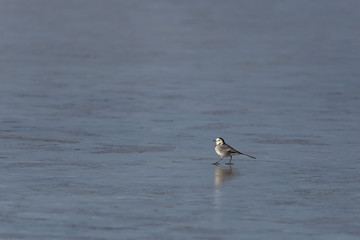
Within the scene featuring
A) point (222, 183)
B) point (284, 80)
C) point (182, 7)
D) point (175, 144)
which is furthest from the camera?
point (182, 7)

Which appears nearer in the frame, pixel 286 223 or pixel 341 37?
pixel 286 223

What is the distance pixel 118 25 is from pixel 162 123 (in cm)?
2021

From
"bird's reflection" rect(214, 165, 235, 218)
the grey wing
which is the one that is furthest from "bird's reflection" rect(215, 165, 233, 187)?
the grey wing

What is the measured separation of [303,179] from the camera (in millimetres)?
11500

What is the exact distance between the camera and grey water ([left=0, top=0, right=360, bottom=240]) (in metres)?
9.34

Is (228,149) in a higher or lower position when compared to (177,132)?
lower

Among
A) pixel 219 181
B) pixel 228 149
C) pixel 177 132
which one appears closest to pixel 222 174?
pixel 219 181

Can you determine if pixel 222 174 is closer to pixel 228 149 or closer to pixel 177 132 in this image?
pixel 228 149

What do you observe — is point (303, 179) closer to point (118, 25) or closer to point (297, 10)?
point (118, 25)

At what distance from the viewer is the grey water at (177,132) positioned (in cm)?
934

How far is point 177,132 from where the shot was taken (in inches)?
603

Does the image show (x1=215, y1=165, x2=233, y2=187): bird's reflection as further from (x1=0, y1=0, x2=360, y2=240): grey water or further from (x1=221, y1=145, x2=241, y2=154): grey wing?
(x1=221, y1=145, x2=241, y2=154): grey wing

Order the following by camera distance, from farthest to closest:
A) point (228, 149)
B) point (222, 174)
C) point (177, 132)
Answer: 1. point (177, 132)
2. point (228, 149)
3. point (222, 174)

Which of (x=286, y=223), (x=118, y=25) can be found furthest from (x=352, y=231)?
(x=118, y=25)
